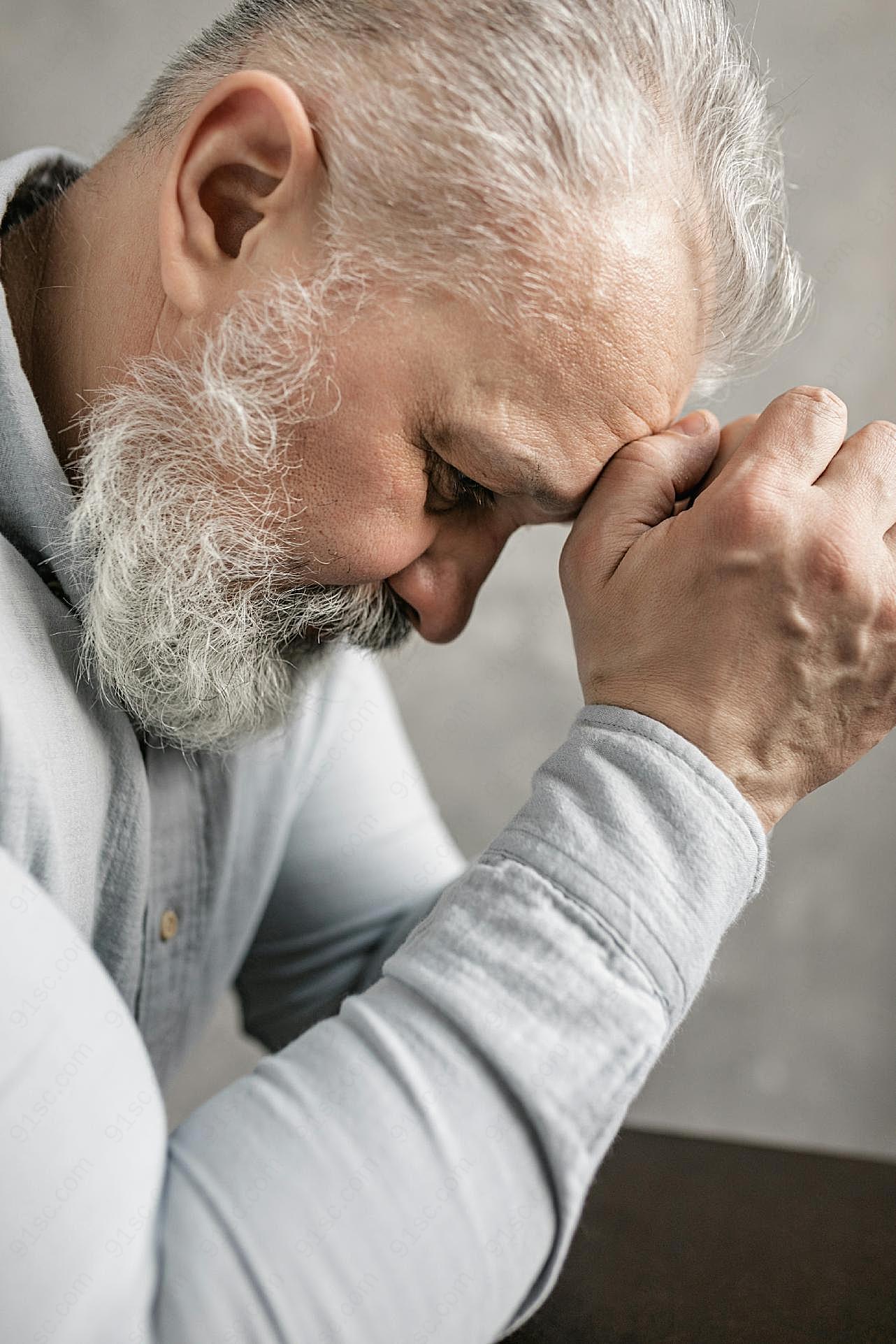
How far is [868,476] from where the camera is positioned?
2.52ft

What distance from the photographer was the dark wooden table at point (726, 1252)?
871 millimetres

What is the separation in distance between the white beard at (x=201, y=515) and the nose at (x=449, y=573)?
60 mm

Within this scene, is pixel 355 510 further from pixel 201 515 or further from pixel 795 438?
pixel 795 438

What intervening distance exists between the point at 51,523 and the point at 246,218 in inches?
10.0

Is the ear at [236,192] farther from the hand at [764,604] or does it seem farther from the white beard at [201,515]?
the hand at [764,604]

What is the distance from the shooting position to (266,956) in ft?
3.98

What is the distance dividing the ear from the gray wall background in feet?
3.10

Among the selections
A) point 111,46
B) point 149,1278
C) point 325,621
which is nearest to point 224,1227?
point 149,1278

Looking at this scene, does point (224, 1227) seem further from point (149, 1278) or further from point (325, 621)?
point (325, 621)

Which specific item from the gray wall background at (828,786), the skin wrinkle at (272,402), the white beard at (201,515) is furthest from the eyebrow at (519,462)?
the gray wall background at (828,786)

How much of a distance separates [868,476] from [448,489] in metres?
0.29

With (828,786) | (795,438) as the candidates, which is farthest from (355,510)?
(828,786)

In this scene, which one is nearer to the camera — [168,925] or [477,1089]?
[477,1089]

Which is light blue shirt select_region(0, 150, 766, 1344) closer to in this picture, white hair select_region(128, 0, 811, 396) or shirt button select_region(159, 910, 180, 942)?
shirt button select_region(159, 910, 180, 942)
